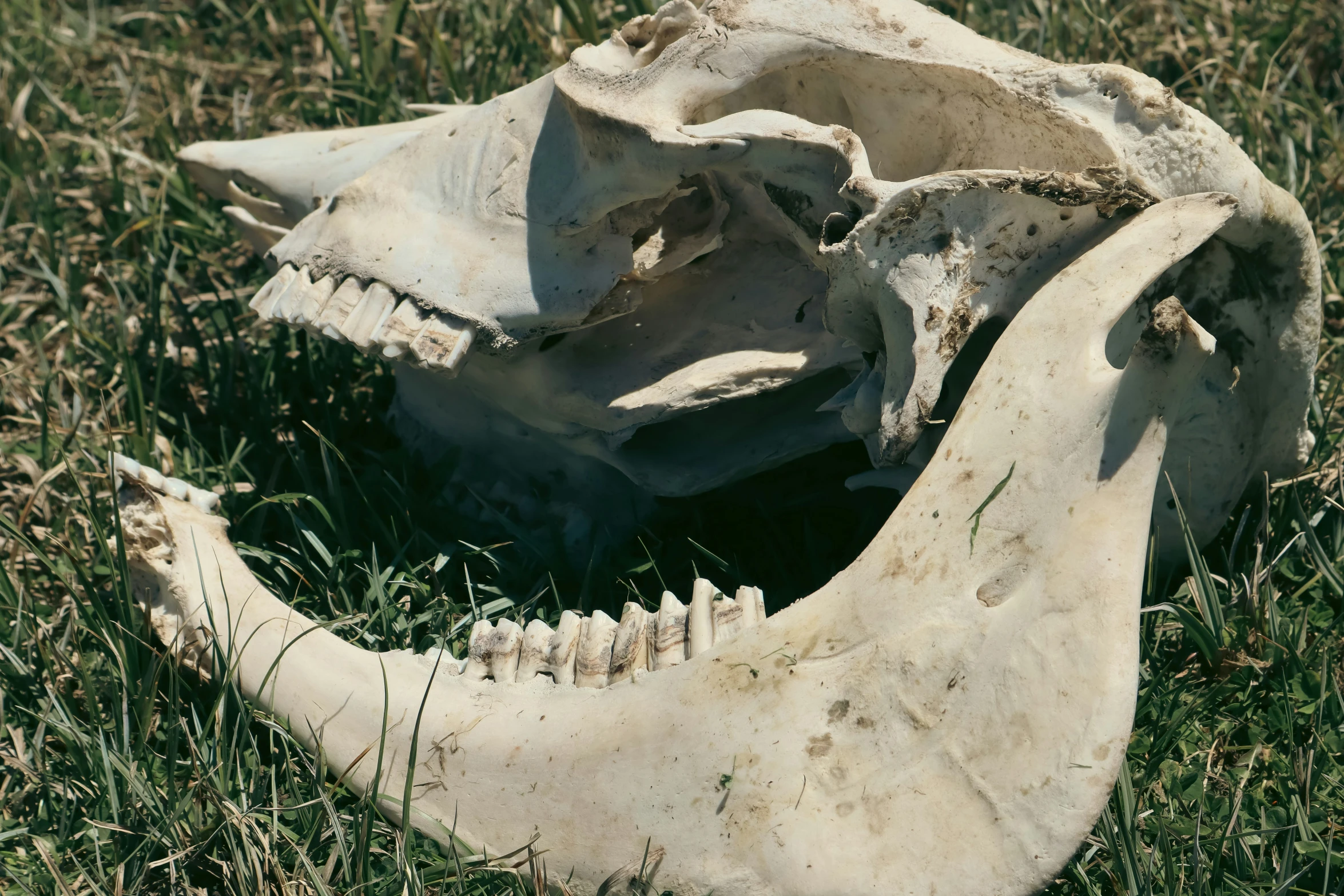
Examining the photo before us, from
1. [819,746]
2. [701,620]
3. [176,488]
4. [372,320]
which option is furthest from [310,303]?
[819,746]

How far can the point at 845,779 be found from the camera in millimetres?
1717

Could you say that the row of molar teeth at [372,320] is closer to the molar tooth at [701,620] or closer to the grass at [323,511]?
the grass at [323,511]

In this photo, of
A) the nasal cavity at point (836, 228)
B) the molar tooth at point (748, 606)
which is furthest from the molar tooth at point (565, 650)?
the nasal cavity at point (836, 228)

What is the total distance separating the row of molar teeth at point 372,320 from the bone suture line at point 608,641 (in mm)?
522

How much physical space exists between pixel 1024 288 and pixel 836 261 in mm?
305

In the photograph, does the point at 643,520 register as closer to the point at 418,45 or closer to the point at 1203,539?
the point at 1203,539

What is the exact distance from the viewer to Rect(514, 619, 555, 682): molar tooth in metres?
2.09

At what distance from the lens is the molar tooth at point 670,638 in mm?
1960

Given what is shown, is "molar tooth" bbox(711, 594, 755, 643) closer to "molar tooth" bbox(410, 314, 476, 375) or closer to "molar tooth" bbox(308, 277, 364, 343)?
"molar tooth" bbox(410, 314, 476, 375)

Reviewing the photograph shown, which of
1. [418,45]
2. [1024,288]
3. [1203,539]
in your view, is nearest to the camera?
[1024,288]

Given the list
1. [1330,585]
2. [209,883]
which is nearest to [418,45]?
[209,883]

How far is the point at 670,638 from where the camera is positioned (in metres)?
1.99

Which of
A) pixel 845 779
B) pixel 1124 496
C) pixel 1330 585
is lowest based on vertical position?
pixel 1330 585

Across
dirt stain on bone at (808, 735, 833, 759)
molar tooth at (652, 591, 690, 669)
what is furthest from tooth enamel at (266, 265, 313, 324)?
dirt stain on bone at (808, 735, 833, 759)
